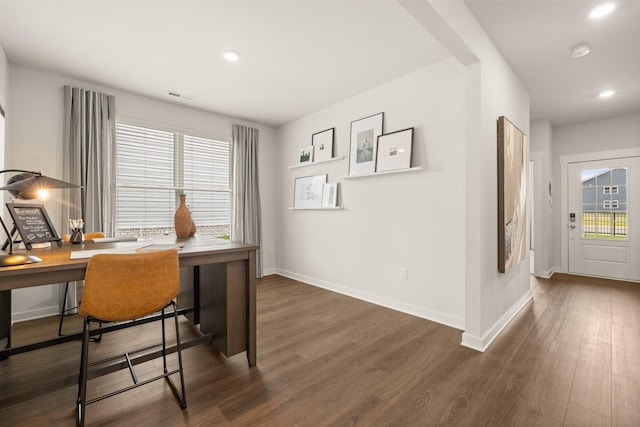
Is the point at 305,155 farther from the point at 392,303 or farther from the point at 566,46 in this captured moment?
the point at 566,46

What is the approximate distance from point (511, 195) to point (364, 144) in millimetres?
1676

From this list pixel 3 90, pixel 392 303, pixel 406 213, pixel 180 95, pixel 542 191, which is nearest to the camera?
pixel 3 90

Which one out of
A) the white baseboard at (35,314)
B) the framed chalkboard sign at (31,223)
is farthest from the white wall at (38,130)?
the framed chalkboard sign at (31,223)

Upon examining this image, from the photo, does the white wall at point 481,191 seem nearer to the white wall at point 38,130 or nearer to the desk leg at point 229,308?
the desk leg at point 229,308

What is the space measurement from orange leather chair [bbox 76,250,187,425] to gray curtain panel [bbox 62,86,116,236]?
2270mm

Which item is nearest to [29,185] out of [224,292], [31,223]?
[31,223]

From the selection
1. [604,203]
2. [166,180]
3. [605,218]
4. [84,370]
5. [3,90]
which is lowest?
[84,370]

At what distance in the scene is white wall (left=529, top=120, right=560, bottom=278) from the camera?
188 inches

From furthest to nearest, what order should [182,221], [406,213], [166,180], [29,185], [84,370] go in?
[166,180] < [406,213] < [182,221] < [29,185] < [84,370]

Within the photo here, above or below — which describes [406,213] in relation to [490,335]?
above

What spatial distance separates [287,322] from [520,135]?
3.21 meters

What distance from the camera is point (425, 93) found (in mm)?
2977

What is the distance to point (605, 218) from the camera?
4.69 meters

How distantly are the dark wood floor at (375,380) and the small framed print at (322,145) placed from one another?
2.25 meters
